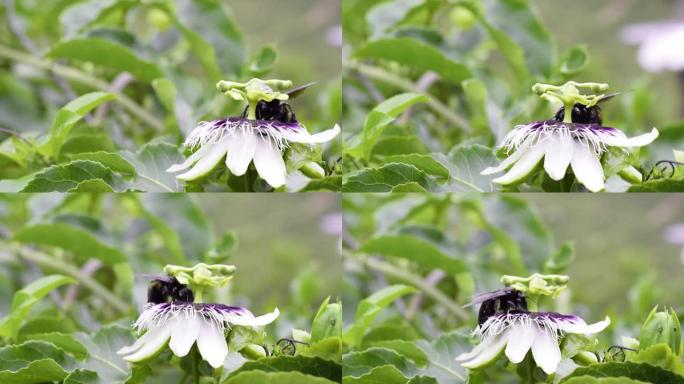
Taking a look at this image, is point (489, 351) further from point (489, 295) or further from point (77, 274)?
point (77, 274)

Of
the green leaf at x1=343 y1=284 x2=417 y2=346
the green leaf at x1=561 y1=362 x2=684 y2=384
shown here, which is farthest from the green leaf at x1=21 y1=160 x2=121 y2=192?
the green leaf at x1=561 y1=362 x2=684 y2=384

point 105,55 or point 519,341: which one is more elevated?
point 105,55

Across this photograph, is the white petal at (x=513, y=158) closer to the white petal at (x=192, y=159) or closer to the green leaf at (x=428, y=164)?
the green leaf at (x=428, y=164)

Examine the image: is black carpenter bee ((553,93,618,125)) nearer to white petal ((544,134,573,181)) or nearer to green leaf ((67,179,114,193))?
white petal ((544,134,573,181))

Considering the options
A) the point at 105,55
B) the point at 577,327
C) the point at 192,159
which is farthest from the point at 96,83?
the point at 577,327

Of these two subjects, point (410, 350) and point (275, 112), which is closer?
point (275, 112)

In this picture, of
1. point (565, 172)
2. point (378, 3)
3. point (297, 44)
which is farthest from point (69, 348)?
point (297, 44)

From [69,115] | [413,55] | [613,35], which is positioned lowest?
[69,115]

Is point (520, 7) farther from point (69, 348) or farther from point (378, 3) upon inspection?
point (69, 348)
